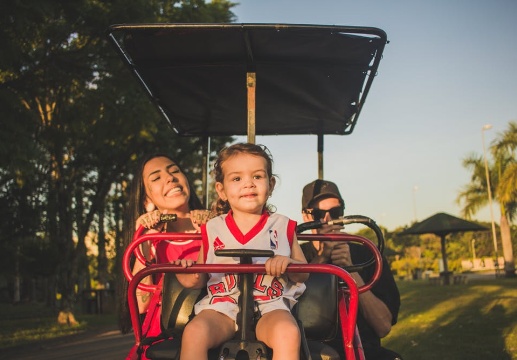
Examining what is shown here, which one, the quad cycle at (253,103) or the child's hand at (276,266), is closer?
the child's hand at (276,266)

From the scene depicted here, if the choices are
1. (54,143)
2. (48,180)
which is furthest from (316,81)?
(48,180)

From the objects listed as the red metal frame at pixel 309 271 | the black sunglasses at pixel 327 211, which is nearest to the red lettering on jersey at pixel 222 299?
the red metal frame at pixel 309 271

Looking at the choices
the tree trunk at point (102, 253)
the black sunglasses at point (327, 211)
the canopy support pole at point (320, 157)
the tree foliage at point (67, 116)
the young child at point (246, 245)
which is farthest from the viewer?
the tree trunk at point (102, 253)

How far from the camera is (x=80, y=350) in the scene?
1059 cm

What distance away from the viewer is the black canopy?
336cm

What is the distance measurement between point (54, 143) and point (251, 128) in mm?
12316

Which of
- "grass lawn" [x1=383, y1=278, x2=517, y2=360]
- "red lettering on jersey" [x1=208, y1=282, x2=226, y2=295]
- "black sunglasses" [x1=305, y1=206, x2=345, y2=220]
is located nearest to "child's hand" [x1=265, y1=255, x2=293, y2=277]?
"red lettering on jersey" [x1=208, y1=282, x2=226, y2=295]

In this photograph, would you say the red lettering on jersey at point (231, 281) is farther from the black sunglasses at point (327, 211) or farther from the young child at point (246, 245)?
the black sunglasses at point (327, 211)

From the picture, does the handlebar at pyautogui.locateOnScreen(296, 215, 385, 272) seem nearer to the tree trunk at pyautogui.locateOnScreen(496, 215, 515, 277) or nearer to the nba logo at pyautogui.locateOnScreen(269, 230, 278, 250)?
the nba logo at pyautogui.locateOnScreen(269, 230, 278, 250)

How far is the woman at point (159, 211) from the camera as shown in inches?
141

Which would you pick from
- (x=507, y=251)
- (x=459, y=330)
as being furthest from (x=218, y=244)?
(x=507, y=251)

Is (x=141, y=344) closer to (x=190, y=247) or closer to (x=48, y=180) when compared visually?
(x=190, y=247)

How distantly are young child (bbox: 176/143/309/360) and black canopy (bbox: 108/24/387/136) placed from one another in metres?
0.81

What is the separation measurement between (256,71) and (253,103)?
604mm
